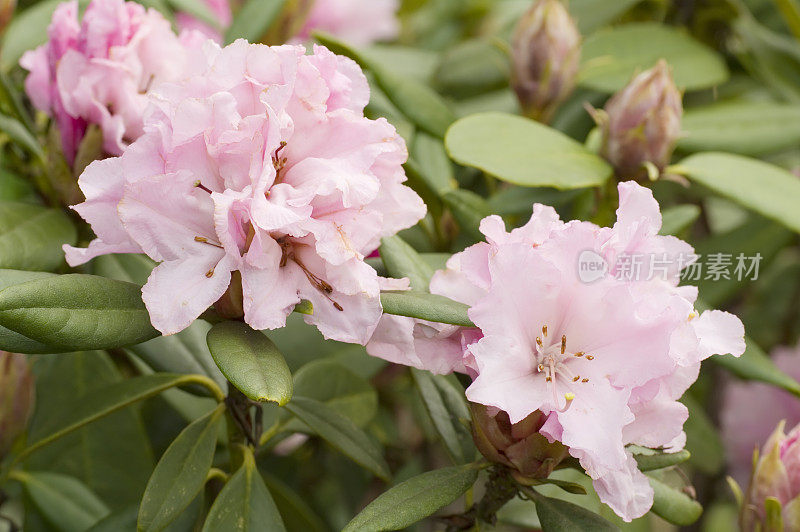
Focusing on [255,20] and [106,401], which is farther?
[255,20]

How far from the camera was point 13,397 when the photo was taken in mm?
1181

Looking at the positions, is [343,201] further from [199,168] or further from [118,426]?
[118,426]

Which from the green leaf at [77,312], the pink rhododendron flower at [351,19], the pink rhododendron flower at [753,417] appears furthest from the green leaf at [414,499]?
the pink rhododendron flower at [351,19]

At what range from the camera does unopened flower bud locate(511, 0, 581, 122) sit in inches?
55.4

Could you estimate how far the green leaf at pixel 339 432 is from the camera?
1.04 m

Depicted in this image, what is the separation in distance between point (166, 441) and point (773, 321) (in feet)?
4.42

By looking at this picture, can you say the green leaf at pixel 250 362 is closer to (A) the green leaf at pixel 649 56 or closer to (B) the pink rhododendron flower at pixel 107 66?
(B) the pink rhododendron flower at pixel 107 66

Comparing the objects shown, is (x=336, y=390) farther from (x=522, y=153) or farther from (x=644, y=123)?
(x=644, y=123)

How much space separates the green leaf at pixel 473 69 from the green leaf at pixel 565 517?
0.89 metres

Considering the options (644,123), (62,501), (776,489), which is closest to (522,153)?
(644,123)

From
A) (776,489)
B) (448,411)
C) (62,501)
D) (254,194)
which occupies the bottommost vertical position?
(62,501)

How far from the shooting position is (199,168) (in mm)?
865

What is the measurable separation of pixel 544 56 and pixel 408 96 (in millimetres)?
238

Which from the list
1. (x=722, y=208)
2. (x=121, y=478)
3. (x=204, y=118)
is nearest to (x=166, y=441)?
(x=121, y=478)
